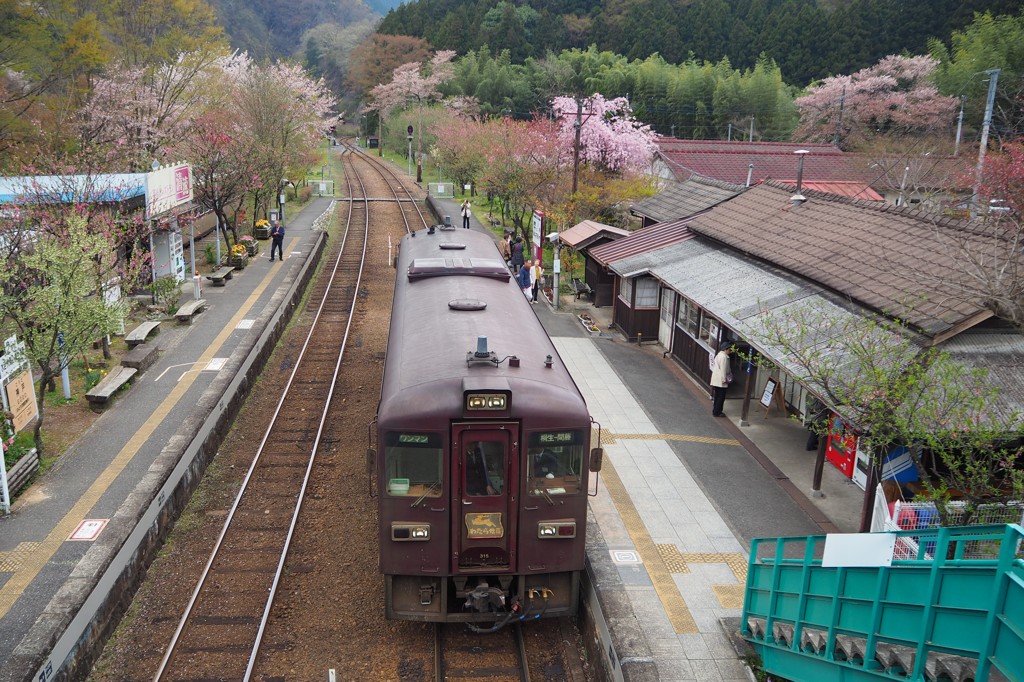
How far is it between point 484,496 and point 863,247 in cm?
871

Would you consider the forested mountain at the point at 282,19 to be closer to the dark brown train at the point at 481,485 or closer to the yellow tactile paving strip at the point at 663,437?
the yellow tactile paving strip at the point at 663,437

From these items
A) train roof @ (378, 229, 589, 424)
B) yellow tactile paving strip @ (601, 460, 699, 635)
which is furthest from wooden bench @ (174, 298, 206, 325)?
yellow tactile paving strip @ (601, 460, 699, 635)

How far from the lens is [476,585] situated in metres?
8.38

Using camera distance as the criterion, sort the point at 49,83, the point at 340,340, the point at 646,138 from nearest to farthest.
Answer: the point at 340,340 → the point at 49,83 → the point at 646,138

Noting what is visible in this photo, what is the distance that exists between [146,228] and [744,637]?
16916 mm

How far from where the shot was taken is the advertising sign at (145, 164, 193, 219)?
19625 mm

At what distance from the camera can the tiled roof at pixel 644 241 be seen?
19156 mm

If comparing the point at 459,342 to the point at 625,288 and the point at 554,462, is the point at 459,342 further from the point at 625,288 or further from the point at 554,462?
the point at 625,288

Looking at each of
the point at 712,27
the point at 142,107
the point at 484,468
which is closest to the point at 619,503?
the point at 484,468

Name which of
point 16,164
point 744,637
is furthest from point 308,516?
point 16,164

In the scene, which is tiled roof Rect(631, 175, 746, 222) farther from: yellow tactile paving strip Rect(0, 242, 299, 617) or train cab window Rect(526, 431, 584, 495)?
train cab window Rect(526, 431, 584, 495)

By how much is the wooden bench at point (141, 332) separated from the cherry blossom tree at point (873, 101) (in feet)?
134

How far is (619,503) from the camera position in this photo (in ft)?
37.0

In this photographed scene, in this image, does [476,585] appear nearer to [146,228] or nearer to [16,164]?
[146,228]
